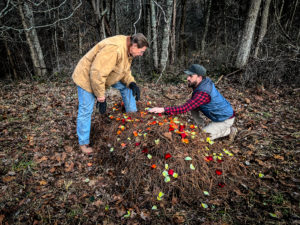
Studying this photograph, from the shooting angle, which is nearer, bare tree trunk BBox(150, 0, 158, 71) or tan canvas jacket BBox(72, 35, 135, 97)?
tan canvas jacket BBox(72, 35, 135, 97)

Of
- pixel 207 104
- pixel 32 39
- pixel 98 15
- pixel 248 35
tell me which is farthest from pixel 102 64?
pixel 32 39

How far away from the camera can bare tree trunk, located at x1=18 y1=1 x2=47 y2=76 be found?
6484mm

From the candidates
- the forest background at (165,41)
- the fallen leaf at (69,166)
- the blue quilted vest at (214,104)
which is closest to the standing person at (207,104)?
the blue quilted vest at (214,104)

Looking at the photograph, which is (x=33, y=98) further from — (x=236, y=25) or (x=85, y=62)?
(x=236, y=25)

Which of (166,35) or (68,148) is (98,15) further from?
(68,148)

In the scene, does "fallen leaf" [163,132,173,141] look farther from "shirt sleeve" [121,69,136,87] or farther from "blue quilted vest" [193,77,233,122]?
"shirt sleeve" [121,69,136,87]

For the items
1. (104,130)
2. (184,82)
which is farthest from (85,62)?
(184,82)

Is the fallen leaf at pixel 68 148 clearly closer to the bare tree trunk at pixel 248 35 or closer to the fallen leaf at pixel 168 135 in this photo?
the fallen leaf at pixel 168 135

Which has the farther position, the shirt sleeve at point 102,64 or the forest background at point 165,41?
the forest background at point 165,41

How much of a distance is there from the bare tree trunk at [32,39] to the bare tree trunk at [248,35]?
7.87 meters

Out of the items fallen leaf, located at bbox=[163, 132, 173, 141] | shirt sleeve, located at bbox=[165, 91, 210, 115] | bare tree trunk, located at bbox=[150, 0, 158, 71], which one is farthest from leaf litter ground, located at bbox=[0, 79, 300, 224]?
bare tree trunk, located at bbox=[150, 0, 158, 71]

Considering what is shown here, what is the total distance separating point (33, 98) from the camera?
17.3 feet

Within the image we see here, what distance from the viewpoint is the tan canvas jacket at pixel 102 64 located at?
2.55 m

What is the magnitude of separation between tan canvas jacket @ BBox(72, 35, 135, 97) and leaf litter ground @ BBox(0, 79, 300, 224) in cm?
94
